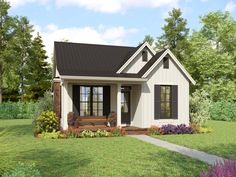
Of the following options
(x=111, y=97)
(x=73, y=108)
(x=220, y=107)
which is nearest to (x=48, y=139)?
(x=73, y=108)

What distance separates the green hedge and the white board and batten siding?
758 inches

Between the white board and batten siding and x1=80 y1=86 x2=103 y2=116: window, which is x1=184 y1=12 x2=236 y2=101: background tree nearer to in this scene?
the white board and batten siding

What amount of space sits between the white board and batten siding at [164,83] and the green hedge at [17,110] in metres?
19.3

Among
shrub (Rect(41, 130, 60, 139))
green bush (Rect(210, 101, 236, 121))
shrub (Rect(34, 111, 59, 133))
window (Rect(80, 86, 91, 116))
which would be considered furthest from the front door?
green bush (Rect(210, 101, 236, 121))

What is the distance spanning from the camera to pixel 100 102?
67.2 feet

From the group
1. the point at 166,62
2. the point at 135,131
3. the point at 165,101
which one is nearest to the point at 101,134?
the point at 135,131

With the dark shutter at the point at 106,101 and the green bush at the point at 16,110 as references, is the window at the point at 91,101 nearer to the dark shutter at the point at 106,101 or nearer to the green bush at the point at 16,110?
the dark shutter at the point at 106,101

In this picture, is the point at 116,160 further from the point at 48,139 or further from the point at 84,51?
the point at 84,51

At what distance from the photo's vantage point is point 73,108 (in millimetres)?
19547

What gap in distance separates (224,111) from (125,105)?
60.6 feet

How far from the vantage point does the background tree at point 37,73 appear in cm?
4734

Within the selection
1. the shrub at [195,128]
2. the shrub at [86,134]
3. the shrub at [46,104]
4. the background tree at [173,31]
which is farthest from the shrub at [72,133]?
the background tree at [173,31]

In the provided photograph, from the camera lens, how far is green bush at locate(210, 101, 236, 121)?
116ft

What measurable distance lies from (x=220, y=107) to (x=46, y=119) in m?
24.0
